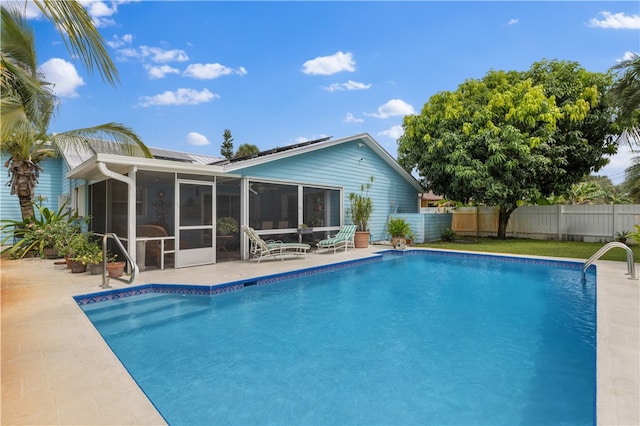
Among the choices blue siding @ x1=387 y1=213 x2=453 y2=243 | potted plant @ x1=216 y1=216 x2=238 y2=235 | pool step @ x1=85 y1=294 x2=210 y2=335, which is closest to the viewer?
pool step @ x1=85 y1=294 x2=210 y2=335

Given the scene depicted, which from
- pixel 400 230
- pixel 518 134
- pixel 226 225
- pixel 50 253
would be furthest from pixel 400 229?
pixel 50 253

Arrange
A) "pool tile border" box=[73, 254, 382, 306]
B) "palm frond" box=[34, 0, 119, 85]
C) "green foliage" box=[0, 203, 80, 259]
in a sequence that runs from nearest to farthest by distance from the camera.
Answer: "palm frond" box=[34, 0, 119, 85], "pool tile border" box=[73, 254, 382, 306], "green foliage" box=[0, 203, 80, 259]

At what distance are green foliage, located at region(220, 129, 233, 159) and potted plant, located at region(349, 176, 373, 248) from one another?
33.5 meters

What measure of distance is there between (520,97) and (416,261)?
8389mm

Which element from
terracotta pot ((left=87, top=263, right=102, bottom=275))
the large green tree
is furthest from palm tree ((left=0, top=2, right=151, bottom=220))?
the large green tree

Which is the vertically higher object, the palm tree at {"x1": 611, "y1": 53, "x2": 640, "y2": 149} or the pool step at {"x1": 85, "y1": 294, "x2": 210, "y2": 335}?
the palm tree at {"x1": 611, "y1": 53, "x2": 640, "y2": 149}

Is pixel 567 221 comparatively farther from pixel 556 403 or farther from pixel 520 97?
pixel 556 403

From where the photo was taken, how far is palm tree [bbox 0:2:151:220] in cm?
662

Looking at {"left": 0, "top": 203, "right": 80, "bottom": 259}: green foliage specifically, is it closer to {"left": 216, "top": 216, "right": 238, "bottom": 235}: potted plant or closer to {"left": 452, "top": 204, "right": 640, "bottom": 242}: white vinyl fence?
{"left": 216, "top": 216, "right": 238, "bottom": 235}: potted plant

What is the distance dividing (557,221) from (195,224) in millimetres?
15997

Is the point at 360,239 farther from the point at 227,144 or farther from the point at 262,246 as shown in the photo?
the point at 227,144

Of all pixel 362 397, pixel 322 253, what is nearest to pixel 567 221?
pixel 322 253

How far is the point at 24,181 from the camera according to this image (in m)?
10.5

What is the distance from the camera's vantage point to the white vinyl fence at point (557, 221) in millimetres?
14234
